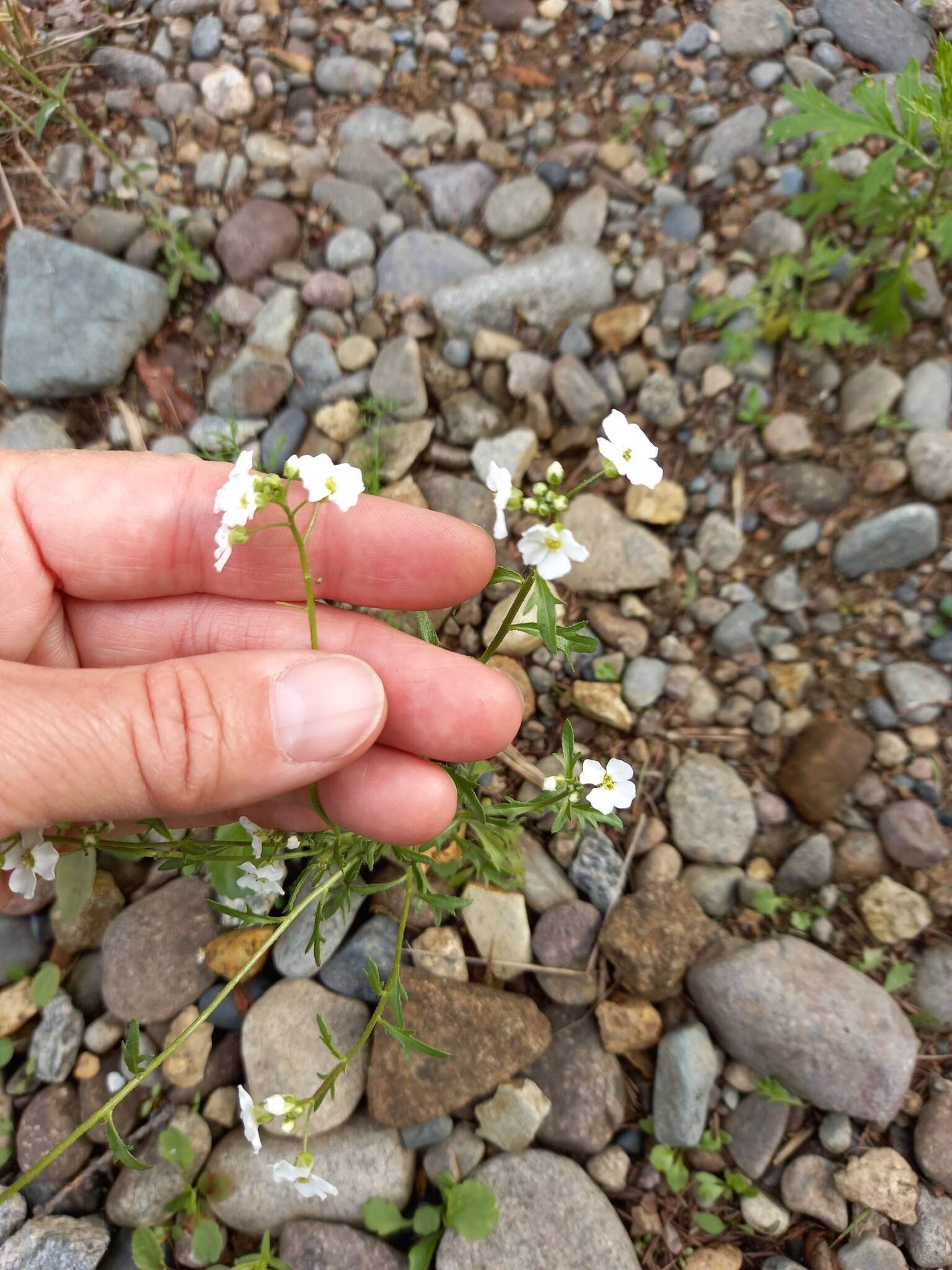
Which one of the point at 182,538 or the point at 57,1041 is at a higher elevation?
the point at 182,538

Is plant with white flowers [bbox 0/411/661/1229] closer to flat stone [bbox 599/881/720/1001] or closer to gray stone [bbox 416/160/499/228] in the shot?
flat stone [bbox 599/881/720/1001]

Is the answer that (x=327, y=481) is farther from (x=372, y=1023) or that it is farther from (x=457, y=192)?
(x=457, y=192)

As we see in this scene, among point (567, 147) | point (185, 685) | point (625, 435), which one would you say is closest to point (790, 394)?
point (567, 147)

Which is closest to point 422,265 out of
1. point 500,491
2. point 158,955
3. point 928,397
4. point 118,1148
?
point 928,397

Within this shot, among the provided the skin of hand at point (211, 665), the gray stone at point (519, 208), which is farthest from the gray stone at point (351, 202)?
the skin of hand at point (211, 665)

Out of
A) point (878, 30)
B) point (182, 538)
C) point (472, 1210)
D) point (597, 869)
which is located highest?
→ point (878, 30)

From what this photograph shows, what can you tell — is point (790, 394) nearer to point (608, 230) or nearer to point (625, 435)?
point (608, 230)

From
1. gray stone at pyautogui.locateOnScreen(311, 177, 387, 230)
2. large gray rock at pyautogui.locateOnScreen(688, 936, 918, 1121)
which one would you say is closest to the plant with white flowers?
large gray rock at pyautogui.locateOnScreen(688, 936, 918, 1121)
